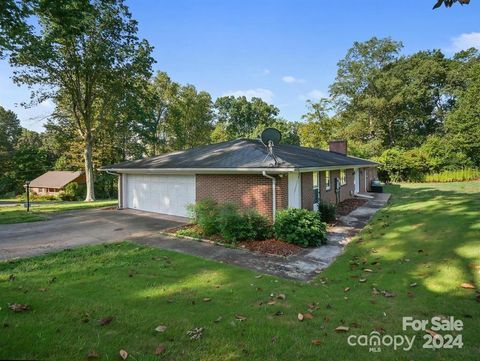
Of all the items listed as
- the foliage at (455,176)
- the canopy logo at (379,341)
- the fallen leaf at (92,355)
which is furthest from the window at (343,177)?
the foliage at (455,176)

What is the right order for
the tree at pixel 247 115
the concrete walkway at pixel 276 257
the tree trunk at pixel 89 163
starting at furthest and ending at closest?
the tree at pixel 247 115, the tree trunk at pixel 89 163, the concrete walkway at pixel 276 257

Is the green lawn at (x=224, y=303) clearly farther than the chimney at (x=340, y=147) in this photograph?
No

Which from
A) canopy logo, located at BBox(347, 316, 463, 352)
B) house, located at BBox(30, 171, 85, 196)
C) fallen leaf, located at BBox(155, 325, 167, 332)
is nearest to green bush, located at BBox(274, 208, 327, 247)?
canopy logo, located at BBox(347, 316, 463, 352)

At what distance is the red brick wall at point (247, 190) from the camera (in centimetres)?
1008

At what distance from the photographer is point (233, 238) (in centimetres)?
913

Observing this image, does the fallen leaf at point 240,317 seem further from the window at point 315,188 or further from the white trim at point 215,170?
the window at point 315,188

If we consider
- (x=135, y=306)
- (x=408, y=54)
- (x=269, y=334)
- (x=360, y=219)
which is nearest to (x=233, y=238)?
(x=135, y=306)

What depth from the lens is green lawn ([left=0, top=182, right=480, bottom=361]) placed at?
3.37m

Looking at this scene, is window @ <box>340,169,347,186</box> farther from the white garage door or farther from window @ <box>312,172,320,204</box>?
the white garage door

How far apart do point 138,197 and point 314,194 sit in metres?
9.40

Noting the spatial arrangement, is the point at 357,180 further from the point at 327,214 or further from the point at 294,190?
the point at 294,190

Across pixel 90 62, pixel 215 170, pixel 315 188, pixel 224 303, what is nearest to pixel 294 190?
pixel 315 188

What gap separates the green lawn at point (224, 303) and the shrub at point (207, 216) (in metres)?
2.09

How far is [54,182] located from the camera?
38.3 meters
